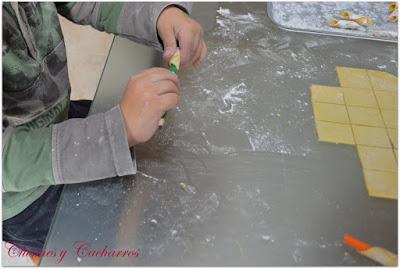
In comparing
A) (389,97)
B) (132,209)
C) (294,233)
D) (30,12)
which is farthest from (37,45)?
(389,97)

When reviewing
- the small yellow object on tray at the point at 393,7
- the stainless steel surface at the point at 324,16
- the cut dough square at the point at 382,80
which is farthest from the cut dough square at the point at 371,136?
the small yellow object on tray at the point at 393,7

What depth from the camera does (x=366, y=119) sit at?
635mm

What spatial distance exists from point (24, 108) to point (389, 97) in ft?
1.79

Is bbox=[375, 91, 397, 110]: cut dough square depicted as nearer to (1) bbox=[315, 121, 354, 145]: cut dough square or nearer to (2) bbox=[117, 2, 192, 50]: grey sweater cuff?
(1) bbox=[315, 121, 354, 145]: cut dough square

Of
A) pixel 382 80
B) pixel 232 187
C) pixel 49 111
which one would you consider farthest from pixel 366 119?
pixel 49 111

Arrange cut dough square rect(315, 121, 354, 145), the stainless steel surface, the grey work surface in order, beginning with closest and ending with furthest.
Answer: the grey work surface, cut dough square rect(315, 121, 354, 145), the stainless steel surface

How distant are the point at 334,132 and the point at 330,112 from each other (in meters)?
0.04

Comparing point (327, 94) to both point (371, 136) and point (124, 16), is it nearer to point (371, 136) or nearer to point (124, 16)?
point (371, 136)

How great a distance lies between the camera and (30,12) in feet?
1.92

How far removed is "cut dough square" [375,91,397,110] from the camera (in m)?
0.66

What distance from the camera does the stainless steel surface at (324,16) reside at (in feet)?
2.62

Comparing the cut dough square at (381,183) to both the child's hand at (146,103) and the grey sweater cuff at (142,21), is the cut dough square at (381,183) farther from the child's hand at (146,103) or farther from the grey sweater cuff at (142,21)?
the grey sweater cuff at (142,21)

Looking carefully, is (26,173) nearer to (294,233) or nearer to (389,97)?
(294,233)

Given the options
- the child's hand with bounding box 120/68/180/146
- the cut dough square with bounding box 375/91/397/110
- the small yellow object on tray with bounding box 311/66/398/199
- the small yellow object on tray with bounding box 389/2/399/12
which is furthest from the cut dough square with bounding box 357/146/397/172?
the small yellow object on tray with bounding box 389/2/399/12
